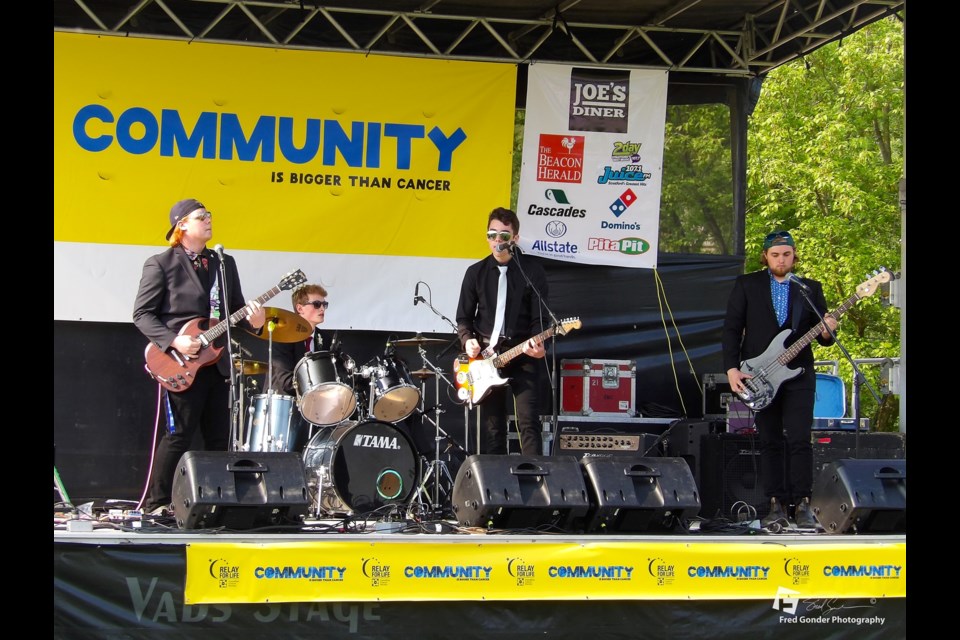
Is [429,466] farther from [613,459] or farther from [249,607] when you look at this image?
[249,607]

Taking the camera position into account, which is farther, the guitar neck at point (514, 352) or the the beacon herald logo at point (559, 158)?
the the beacon herald logo at point (559, 158)

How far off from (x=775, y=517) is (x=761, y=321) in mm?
1251

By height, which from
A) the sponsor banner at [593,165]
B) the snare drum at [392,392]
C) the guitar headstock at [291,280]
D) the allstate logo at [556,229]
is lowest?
the snare drum at [392,392]

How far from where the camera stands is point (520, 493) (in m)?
5.86

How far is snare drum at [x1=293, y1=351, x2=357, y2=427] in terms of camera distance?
7141 millimetres

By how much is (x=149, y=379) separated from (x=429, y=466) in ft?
7.59

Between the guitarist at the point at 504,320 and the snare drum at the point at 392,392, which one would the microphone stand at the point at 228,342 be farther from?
the guitarist at the point at 504,320

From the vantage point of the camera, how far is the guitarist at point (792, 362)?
6855 mm

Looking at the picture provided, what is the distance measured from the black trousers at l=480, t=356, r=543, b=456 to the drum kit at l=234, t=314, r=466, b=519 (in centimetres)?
45

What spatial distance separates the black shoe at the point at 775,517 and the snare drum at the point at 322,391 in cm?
272

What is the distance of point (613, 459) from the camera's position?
20.2 ft

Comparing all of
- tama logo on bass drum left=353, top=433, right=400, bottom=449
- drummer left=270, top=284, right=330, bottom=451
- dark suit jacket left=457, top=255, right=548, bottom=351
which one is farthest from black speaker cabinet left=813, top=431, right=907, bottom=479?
drummer left=270, top=284, right=330, bottom=451

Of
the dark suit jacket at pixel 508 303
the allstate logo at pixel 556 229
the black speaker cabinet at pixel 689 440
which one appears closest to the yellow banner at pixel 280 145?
the allstate logo at pixel 556 229

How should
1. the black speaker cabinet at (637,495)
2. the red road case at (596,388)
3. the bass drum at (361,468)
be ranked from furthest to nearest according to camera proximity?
the red road case at (596,388) < the bass drum at (361,468) < the black speaker cabinet at (637,495)
